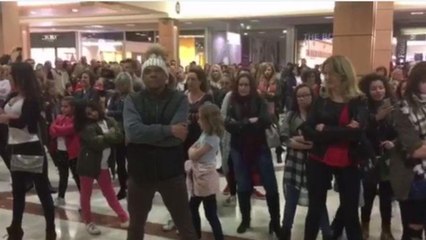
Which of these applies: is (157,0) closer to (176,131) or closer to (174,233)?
(174,233)

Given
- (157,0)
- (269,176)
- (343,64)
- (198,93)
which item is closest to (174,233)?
(269,176)

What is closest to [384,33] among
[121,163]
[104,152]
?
[121,163]

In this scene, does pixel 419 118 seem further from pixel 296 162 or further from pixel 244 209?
pixel 244 209

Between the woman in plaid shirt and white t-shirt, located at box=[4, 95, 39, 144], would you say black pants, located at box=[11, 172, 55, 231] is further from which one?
the woman in plaid shirt

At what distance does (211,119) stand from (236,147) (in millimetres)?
555

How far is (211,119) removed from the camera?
3488 mm

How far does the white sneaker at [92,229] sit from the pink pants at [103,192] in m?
0.04

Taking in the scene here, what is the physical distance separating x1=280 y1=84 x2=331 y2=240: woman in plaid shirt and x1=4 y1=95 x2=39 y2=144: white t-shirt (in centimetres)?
195

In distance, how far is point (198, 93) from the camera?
4.19 metres

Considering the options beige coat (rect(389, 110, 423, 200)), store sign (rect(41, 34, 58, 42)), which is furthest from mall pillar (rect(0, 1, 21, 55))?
store sign (rect(41, 34, 58, 42))

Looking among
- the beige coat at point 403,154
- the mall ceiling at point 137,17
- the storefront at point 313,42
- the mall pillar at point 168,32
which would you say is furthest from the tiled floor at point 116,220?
the storefront at point 313,42

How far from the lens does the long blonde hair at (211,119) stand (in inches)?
137

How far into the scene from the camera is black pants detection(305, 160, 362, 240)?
3023 mm

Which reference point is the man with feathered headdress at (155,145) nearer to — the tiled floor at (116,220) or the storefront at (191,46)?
the tiled floor at (116,220)
